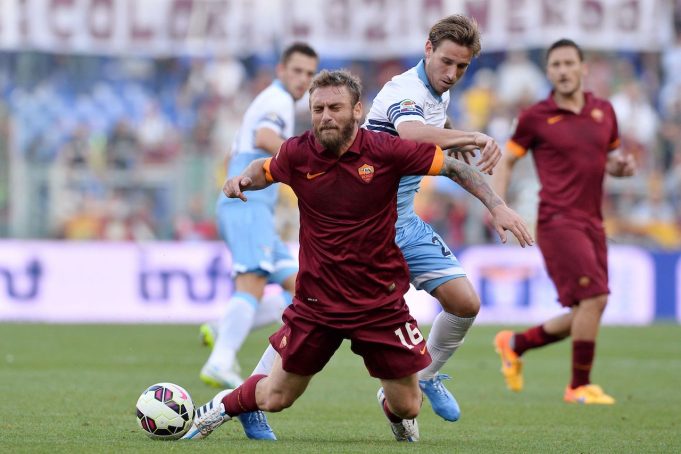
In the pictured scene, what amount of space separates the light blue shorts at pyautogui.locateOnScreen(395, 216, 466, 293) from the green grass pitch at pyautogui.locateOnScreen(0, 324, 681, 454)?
3.07 feet

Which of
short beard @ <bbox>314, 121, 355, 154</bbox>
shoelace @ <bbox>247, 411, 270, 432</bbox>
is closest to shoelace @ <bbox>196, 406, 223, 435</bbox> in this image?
shoelace @ <bbox>247, 411, 270, 432</bbox>

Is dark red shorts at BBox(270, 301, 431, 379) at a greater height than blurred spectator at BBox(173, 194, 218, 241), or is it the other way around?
dark red shorts at BBox(270, 301, 431, 379)

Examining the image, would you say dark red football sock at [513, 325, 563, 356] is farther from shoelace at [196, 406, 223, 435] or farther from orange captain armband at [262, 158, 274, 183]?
orange captain armband at [262, 158, 274, 183]

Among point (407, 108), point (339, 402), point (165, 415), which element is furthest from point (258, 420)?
point (339, 402)

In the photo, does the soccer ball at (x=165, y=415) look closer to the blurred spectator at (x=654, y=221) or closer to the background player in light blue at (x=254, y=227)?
the background player in light blue at (x=254, y=227)

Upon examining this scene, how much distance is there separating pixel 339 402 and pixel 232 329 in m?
1.10

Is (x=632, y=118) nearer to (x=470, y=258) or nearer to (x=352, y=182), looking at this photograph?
(x=470, y=258)

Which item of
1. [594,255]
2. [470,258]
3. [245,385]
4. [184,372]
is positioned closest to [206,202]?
[470,258]

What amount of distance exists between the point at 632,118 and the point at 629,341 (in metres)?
6.08

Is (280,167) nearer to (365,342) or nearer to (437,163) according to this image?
→ (437,163)

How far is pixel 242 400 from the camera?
265 inches

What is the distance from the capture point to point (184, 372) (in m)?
11.5

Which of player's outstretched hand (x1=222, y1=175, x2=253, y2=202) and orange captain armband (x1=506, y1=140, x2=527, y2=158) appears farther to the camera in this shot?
orange captain armband (x1=506, y1=140, x2=527, y2=158)

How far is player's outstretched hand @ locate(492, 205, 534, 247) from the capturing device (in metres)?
6.09
